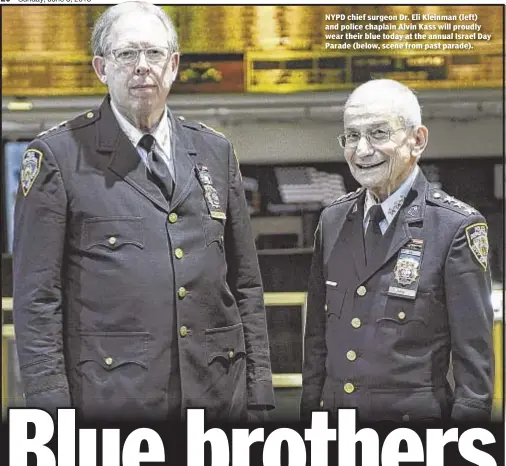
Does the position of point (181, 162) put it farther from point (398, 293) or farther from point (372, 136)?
point (398, 293)

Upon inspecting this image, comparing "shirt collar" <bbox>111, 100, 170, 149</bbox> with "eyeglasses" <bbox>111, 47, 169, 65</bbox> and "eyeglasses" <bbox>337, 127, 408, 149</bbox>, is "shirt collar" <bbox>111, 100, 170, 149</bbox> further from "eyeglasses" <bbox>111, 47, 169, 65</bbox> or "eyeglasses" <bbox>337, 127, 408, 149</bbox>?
"eyeglasses" <bbox>337, 127, 408, 149</bbox>

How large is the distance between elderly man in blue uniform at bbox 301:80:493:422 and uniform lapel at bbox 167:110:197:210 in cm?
54

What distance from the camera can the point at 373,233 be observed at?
2891 mm

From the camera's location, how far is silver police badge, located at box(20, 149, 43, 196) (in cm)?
264

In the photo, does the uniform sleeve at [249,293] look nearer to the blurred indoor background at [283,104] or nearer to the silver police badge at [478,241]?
the blurred indoor background at [283,104]

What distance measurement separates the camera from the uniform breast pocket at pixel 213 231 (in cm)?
276

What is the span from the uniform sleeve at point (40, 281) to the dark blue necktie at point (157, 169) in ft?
0.99

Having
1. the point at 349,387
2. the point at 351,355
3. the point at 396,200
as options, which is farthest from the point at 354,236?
the point at 349,387

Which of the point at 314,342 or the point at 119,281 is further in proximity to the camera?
the point at 314,342

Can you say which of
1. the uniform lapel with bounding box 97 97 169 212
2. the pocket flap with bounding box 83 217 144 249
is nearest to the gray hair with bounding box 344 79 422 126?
the uniform lapel with bounding box 97 97 169 212

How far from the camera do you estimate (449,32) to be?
313 cm

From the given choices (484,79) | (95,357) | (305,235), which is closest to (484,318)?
(305,235)

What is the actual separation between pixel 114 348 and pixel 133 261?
287 mm

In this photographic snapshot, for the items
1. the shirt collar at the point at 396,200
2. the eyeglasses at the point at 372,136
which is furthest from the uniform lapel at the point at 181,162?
the shirt collar at the point at 396,200
